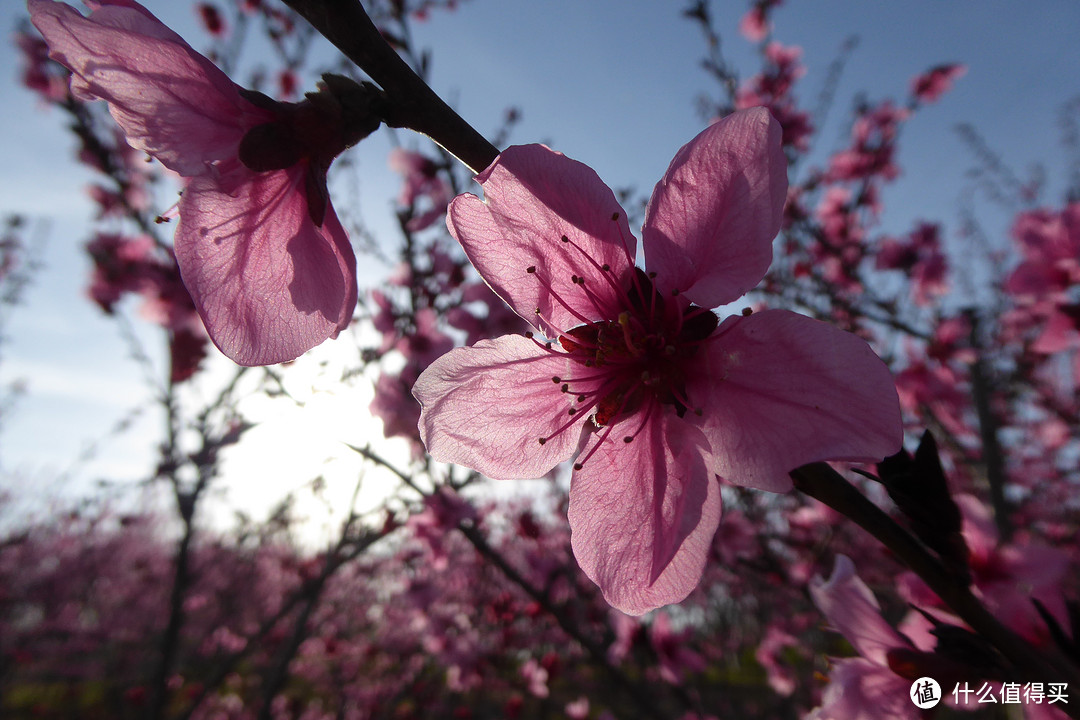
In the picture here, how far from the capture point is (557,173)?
0.87 m

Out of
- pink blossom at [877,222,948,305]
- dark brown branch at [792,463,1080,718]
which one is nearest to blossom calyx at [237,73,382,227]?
dark brown branch at [792,463,1080,718]

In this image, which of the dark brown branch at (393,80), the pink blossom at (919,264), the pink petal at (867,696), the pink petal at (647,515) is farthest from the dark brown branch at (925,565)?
the pink blossom at (919,264)

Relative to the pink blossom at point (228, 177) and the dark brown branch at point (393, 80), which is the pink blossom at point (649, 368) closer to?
the dark brown branch at point (393, 80)

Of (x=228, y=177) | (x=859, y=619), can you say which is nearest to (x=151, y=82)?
(x=228, y=177)

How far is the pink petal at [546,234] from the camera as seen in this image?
2.84 ft

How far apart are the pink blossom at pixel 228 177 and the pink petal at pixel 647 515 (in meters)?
0.53

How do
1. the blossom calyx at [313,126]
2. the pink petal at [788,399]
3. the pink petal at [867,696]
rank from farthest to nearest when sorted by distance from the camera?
the pink petal at [867,696] < the blossom calyx at [313,126] < the pink petal at [788,399]

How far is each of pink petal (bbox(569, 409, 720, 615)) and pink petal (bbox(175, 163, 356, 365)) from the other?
0.52 m

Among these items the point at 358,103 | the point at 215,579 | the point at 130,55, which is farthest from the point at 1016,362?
the point at 215,579

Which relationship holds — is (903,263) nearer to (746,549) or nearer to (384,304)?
(746,549)

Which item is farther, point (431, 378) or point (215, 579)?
point (215, 579)

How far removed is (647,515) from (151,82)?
0.98 metres

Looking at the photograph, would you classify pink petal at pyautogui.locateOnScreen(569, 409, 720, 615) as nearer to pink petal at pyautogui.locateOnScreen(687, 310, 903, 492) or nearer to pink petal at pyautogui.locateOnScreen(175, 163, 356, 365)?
pink petal at pyautogui.locateOnScreen(687, 310, 903, 492)

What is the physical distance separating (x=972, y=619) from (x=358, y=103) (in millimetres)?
1172
